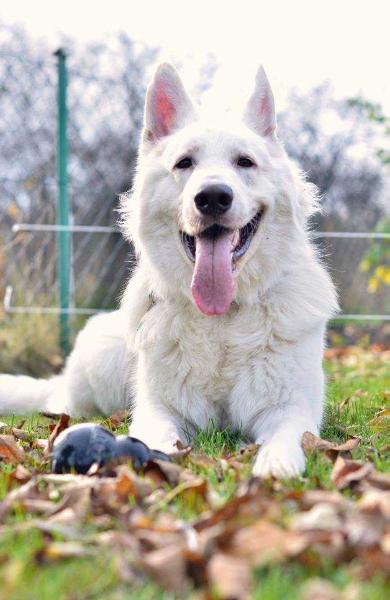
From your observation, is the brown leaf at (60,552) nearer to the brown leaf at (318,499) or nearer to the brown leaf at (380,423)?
the brown leaf at (318,499)

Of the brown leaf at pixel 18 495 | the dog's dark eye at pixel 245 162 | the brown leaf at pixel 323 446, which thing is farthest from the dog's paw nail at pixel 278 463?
the dog's dark eye at pixel 245 162

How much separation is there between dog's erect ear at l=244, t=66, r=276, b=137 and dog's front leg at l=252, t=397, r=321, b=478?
1403 mm

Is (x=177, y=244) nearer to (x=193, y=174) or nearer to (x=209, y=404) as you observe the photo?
(x=193, y=174)

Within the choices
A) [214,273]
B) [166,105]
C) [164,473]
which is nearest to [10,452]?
[164,473]

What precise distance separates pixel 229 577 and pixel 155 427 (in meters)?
1.81

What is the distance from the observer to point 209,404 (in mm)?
3453

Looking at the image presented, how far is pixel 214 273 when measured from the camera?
3.37m

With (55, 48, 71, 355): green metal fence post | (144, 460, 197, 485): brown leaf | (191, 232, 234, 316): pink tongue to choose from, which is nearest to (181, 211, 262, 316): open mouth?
(191, 232, 234, 316): pink tongue

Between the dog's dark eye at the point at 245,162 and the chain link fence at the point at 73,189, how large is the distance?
3.29 meters

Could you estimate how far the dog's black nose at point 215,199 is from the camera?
320 centimetres

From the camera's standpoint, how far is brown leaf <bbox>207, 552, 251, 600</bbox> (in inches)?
55.9

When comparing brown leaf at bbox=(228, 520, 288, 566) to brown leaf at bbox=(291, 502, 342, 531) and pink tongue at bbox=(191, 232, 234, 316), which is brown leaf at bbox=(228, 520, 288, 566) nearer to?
brown leaf at bbox=(291, 502, 342, 531)

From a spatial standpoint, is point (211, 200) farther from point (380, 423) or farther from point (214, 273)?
point (380, 423)

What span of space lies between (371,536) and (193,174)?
210 centimetres
